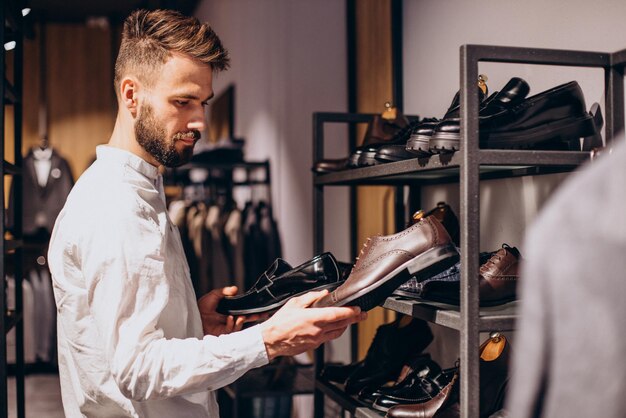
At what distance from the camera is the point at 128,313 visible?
132cm

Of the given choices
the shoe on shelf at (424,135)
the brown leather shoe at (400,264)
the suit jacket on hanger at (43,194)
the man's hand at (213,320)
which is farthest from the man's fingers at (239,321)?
the suit jacket on hanger at (43,194)

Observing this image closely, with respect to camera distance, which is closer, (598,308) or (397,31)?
(598,308)

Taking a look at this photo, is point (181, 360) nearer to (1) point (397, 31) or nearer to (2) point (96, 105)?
(1) point (397, 31)

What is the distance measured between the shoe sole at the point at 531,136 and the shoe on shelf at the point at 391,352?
79 centimetres

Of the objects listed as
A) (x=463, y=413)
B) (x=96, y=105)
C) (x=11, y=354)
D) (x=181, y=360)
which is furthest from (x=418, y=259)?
(x=96, y=105)

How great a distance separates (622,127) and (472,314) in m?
0.58

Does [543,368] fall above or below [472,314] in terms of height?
above

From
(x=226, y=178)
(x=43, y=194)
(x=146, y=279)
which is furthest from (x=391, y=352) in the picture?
(x=43, y=194)

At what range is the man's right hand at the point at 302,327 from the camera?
4.47 ft

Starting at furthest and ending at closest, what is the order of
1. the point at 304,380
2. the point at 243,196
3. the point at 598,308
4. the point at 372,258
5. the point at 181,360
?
the point at 243,196 < the point at 304,380 < the point at 372,258 < the point at 181,360 < the point at 598,308

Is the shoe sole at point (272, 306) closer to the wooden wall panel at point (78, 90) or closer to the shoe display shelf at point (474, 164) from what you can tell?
the shoe display shelf at point (474, 164)

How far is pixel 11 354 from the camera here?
563cm

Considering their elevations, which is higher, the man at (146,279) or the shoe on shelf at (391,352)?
the man at (146,279)

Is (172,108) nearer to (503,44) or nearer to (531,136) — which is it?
(531,136)
